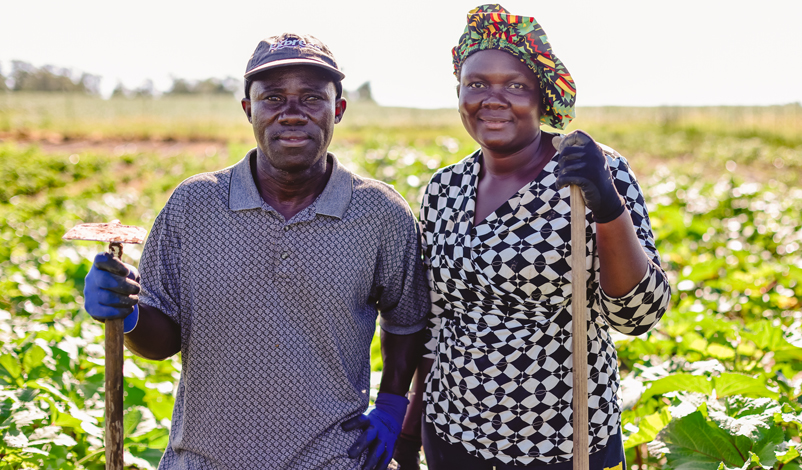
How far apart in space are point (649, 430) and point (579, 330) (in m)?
0.73

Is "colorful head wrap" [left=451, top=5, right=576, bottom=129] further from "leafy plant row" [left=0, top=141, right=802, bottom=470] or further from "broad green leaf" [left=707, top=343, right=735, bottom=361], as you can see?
"broad green leaf" [left=707, top=343, right=735, bottom=361]

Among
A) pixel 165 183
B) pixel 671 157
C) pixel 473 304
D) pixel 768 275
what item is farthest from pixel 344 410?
pixel 671 157

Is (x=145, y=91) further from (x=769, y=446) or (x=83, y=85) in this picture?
(x=769, y=446)

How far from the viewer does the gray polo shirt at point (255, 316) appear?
164 centimetres

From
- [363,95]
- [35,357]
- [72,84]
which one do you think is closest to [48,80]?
[72,84]

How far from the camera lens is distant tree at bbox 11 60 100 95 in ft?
207

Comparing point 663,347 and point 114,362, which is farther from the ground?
point 114,362

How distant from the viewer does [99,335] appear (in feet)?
9.73

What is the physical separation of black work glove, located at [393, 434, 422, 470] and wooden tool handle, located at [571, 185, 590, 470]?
0.72 metres

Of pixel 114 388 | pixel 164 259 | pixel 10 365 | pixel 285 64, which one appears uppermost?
pixel 285 64

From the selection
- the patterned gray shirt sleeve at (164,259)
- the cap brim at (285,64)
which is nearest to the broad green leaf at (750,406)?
the cap brim at (285,64)

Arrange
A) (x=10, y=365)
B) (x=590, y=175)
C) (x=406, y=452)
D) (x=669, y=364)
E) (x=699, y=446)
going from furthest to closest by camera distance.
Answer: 1. (x=669, y=364)
2. (x=10, y=365)
3. (x=406, y=452)
4. (x=699, y=446)
5. (x=590, y=175)

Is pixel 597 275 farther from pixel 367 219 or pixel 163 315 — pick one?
pixel 163 315

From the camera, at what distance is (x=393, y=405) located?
184 cm
